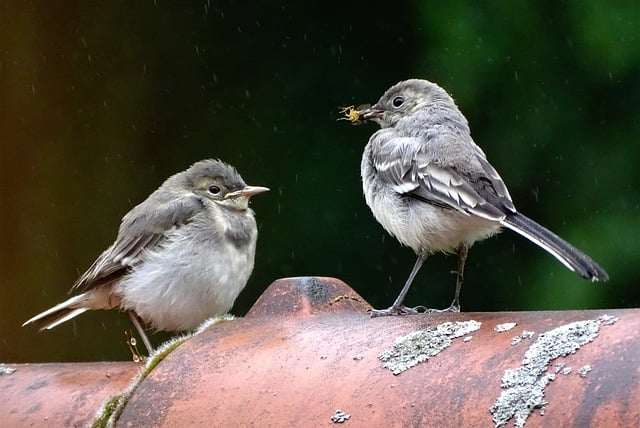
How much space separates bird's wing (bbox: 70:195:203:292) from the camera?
16.0ft

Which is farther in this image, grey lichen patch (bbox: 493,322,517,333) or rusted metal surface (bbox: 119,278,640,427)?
grey lichen patch (bbox: 493,322,517,333)

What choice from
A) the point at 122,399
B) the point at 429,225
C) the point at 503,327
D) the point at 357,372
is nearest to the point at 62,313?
the point at 429,225

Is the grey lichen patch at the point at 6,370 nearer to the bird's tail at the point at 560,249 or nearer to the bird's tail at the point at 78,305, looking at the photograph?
the bird's tail at the point at 560,249

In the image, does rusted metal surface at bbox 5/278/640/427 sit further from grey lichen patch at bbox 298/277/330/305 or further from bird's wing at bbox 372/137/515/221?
bird's wing at bbox 372/137/515/221

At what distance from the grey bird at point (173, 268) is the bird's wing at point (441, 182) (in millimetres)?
821

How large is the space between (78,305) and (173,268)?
44 centimetres

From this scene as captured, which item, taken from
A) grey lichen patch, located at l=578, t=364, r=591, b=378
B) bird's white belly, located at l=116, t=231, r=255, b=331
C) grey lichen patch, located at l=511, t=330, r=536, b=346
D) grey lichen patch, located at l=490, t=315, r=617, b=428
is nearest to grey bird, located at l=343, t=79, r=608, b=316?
bird's white belly, located at l=116, t=231, r=255, b=331

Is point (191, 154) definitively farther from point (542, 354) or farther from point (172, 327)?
point (542, 354)

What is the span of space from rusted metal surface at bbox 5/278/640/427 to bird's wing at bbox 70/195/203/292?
170cm

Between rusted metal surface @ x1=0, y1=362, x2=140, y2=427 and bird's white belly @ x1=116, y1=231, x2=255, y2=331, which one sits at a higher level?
rusted metal surface @ x1=0, y1=362, x2=140, y2=427

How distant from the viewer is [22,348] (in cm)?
768

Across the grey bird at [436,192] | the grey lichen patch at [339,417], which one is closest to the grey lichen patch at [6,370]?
the grey bird at [436,192]

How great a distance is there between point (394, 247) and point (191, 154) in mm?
1575

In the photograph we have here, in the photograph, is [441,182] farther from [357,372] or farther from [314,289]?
[357,372]
